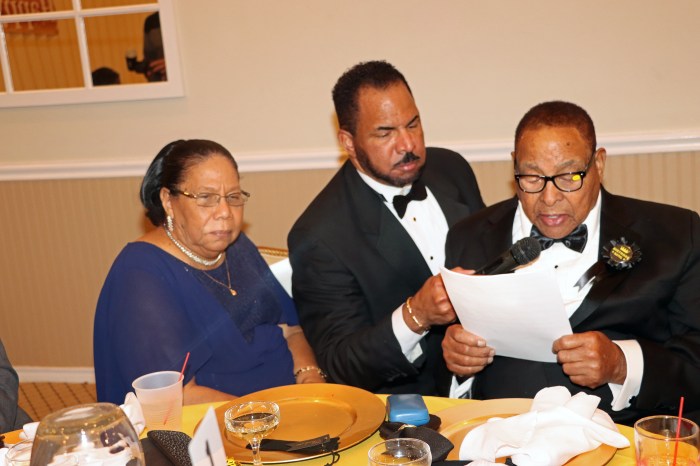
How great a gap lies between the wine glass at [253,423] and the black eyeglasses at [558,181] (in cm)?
104

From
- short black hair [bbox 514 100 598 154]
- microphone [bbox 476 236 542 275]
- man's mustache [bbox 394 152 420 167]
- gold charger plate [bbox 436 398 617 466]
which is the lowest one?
gold charger plate [bbox 436 398 617 466]

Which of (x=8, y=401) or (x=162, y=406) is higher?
(x=162, y=406)

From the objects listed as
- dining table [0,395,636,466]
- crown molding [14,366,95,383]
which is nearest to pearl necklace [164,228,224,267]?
dining table [0,395,636,466]

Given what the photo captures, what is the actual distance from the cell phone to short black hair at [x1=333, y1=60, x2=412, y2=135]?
1.40m

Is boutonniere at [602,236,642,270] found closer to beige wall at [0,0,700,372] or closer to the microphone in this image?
the microphone

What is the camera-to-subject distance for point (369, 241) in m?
2.94

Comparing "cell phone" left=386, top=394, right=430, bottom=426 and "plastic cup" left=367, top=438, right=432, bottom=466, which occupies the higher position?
"plastic cup" left=367, top=438, right=432, bottom=466

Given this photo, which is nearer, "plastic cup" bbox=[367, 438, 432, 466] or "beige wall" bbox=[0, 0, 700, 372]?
"plastic cup" bbox=[367, 438, 432, 466]

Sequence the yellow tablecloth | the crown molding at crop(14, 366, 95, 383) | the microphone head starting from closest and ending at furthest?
the yellow tablecloth < the microphone head < the crown molding at crop(14, 366, 95, 383)

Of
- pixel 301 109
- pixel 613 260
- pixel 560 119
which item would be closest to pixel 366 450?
pixel 613 260

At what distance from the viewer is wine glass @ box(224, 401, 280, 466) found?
5.39 ft

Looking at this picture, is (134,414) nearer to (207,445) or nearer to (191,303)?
(207,445)

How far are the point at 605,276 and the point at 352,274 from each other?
2.93ft

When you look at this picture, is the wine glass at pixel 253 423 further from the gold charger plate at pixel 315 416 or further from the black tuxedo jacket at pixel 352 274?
the black tuxedo jacket at pixel 352 274
